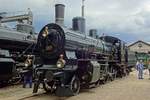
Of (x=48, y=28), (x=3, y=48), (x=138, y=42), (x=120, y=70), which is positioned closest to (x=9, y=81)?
(x=3, y=48)

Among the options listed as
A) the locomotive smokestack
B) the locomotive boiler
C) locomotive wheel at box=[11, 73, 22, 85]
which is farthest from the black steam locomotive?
locomotive wheel at box=[11, 73, 22, 85]

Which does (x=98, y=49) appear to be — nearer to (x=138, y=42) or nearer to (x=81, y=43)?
(x=81, y=43)

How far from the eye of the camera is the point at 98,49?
807 inches

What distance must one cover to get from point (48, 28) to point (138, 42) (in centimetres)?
7124

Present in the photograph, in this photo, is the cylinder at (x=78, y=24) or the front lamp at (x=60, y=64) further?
the cylinder at (x=78, y=24)

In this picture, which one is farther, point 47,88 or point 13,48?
point 13,48

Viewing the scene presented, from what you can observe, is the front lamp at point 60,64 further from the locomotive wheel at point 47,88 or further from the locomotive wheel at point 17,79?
the locomotive wheel at point 17,79

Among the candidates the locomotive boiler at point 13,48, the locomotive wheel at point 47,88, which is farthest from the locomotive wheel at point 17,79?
the locomotive wheel at point 47,88

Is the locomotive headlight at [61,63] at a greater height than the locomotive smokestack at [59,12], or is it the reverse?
the locomotive smokestack at [59,12]

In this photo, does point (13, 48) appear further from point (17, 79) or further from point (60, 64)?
point (60, 64)

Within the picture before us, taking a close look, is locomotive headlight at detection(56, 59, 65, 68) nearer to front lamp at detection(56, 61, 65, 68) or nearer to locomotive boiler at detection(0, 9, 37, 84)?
front lamp at detection(56, 61, 65, 68)

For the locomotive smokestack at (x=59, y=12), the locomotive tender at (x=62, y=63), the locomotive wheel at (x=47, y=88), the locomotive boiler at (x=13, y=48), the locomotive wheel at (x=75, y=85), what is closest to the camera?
the locomotive tender at (x=62, y=63)

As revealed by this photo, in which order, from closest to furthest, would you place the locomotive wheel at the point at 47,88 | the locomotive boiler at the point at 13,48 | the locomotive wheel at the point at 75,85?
the locomotive wheel at the point at 75,85 → the locomotive wheel at the point at 47,88 → the locomotive boiler at the point at 13,48

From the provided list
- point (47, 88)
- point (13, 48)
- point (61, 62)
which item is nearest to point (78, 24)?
point (13, 48)
